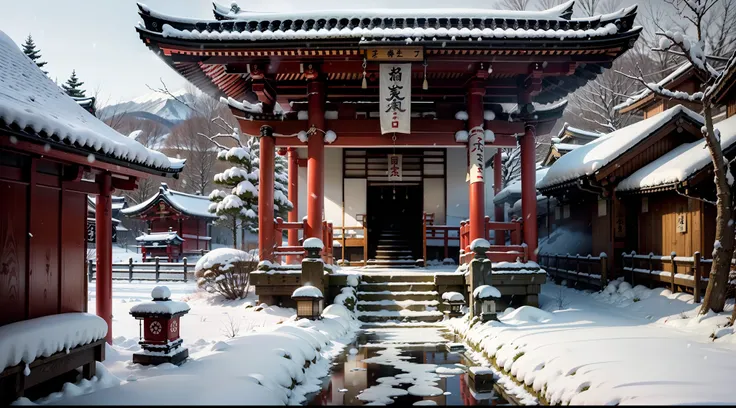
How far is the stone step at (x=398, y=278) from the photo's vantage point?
14.7 m

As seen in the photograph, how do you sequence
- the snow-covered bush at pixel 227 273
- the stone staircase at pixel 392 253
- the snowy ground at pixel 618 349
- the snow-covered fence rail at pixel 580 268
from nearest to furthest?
the snowy ground at pixel 618 349 < the snow-covered fence rail at pixel 580 268 < the snow-covered bush at pixel 227 273 < the stone staircase at pixel 392 253

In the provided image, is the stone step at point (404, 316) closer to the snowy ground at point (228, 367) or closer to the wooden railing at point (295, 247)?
the snowy ground at point (228, 367)

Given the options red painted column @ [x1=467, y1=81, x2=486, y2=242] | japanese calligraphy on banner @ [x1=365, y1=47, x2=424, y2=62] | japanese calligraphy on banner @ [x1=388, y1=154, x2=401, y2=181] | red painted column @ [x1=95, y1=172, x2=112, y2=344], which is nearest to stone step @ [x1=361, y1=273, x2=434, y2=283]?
red painted column @ [x1=467, y1=81, x2=486, y2=242]

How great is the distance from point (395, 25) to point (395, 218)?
37.3 ft

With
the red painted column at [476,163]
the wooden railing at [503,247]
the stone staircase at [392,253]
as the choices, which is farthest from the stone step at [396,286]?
the stone staircase at [392,253]

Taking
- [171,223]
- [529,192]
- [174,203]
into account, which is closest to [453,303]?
[529,192]

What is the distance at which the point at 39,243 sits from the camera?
7.10m

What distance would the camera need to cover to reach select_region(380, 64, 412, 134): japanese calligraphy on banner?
13.8 m

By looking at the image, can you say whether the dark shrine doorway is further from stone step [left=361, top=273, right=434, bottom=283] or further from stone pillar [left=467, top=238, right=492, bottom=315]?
stone pillar [left=467, top=238, right=492, bottom=315]

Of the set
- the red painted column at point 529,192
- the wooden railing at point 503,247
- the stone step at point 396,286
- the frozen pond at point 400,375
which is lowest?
the frozen pond at point 400,375

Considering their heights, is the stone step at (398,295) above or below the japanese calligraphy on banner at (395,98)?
below

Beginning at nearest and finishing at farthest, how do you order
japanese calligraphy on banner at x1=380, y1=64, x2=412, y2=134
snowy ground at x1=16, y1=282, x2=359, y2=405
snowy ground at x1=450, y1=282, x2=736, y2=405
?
snowy ground at x1=450, y1=282, x2=736, y2=405, snowy ground at x1=16, y1=282, x2=359, y2=405, japanese calligraphy on banner at x1=380, y1=64, x2=412, y2=134

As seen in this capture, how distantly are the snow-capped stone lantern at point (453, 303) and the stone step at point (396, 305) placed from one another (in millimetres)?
301

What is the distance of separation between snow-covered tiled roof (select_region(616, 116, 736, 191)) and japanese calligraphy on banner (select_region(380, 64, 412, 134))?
6466 millimetres
